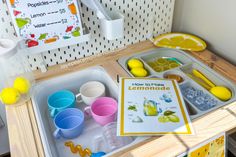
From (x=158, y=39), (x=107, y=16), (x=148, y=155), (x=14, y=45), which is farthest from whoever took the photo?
(x=158, y=39)

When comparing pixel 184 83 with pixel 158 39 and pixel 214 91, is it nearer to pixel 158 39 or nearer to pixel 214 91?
pixel 214 91

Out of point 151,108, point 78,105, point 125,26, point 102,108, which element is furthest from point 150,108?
point 125,26

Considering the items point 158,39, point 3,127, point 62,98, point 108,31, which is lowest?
point 3,127

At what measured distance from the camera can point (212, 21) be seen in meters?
0.92

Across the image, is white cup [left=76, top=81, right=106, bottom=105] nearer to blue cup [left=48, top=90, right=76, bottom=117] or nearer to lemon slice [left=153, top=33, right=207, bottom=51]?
blue cup [left=48, top=90, right=76, bottom=117]

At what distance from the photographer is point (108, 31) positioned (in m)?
0.83

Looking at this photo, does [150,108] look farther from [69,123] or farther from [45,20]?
[45,20]

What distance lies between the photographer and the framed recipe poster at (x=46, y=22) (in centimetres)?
74

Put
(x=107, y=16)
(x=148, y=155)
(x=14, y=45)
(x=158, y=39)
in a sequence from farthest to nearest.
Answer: (x=158, y=39), (x=107, y=16), (x=14, y=45), (x=148, y=155)

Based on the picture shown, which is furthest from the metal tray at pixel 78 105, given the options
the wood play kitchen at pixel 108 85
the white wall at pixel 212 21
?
the white wall at pixel 212 21

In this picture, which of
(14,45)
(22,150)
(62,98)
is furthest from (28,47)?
(22,150)

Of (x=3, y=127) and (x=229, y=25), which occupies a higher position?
(x=229, y=25)

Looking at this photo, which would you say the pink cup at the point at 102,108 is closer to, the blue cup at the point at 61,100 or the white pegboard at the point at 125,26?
the blue cup at the point at 61,100

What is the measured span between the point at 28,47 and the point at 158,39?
1.80ft
